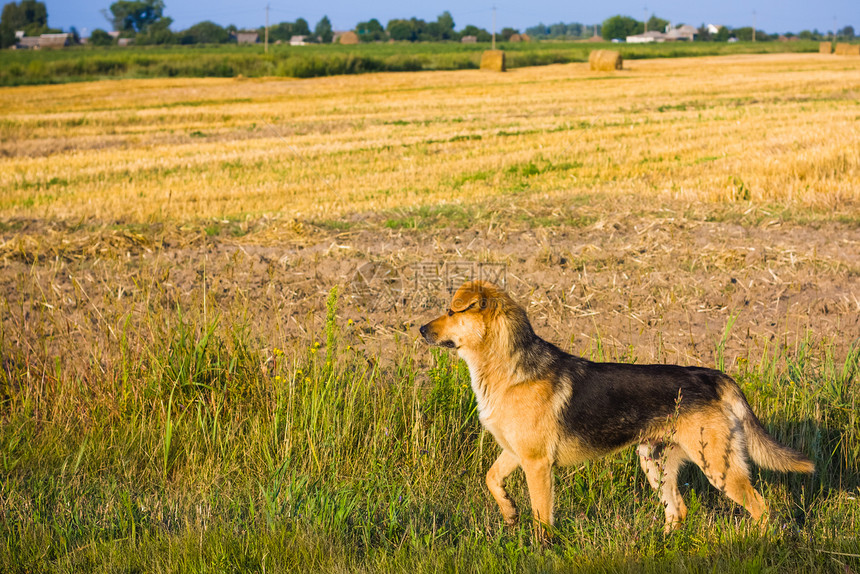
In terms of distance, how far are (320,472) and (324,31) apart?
12376cm

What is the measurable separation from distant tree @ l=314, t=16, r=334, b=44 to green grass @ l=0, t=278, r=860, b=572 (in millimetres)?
112090

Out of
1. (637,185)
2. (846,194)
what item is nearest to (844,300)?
(846,194)

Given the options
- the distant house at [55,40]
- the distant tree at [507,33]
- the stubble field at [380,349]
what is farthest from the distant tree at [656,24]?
the stubble field at [380,349]

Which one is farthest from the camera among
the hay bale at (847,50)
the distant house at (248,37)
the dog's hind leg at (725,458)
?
the distant house at (248,37)

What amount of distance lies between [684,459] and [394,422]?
1771 mm

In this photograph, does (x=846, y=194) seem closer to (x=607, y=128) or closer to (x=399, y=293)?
(x=399, y=293)

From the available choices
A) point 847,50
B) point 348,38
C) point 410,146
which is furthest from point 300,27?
point 410,146

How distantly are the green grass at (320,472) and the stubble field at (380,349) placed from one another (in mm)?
23

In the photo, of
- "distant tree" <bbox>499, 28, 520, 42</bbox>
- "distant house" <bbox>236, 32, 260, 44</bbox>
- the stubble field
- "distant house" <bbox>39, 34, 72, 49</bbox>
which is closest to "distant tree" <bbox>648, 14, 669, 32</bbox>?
"distant tree" <bbox>499, 28, 520, 42</bbox>

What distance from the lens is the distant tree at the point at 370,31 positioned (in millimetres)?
111156

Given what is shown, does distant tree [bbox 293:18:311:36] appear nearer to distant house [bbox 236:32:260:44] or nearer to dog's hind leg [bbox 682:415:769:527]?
distant house [bbox 236:32:260:44]

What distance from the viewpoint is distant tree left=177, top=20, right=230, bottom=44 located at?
103 m

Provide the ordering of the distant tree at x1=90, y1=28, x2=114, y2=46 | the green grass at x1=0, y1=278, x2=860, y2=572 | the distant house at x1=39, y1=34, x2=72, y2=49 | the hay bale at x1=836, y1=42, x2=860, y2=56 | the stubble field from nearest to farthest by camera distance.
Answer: the green grass at x1=0, y1=278, x2=860, y2=572
the stubble field
the hay bale at x1=836, y1=42, x2=860, y2=56
the distant house at x1=39, y1=34, x2=72, y2=49
the distant tree at x1=90, y1=28, x2=114, y2=46

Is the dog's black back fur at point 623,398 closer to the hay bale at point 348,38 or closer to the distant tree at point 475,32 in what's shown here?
the hay bale at point 348,38
